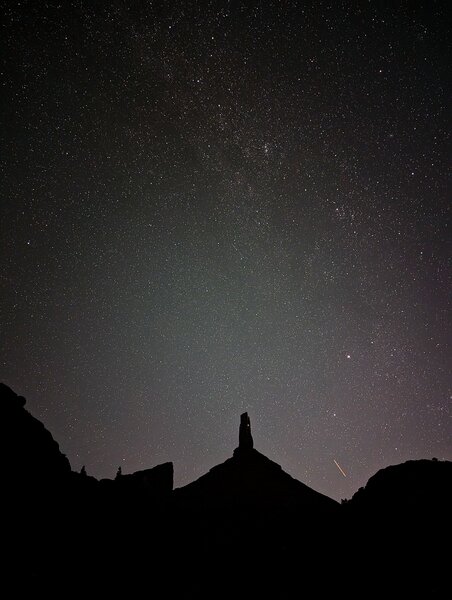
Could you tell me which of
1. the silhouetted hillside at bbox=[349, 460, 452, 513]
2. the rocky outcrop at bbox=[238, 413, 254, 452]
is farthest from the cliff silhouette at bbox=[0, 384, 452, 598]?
the rocky outcrop at bbox=[238, 413, 254, 452]

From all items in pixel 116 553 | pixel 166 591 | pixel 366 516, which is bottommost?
pixel 166 591

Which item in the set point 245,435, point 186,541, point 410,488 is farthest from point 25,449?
point 245,435

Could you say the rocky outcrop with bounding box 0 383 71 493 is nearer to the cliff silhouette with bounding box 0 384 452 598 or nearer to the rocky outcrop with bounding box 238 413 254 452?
the cliff silhouette with bounding box 0 384 452 598

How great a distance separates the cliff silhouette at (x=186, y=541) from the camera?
656 inches

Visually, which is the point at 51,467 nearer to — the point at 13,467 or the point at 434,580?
the point at 13,467

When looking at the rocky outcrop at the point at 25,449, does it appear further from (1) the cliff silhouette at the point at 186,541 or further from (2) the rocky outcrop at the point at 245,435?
(2) the rocky outcrop at the point at 245,435

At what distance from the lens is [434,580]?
15125mm

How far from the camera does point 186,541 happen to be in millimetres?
30359

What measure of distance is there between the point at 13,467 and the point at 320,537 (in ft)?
70.7

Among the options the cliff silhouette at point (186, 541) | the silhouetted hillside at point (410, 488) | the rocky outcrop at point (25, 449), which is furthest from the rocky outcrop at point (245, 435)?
the rocky outcrop at point (25, 449)

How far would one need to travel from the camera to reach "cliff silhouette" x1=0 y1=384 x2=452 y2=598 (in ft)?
54.7

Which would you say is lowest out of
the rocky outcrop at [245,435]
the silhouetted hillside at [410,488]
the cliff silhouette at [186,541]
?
the cliff silhouette at [186,541]

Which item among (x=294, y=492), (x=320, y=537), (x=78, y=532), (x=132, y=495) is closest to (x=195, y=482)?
(x=294, y=492)

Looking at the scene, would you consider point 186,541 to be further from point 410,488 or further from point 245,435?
point 245,435
